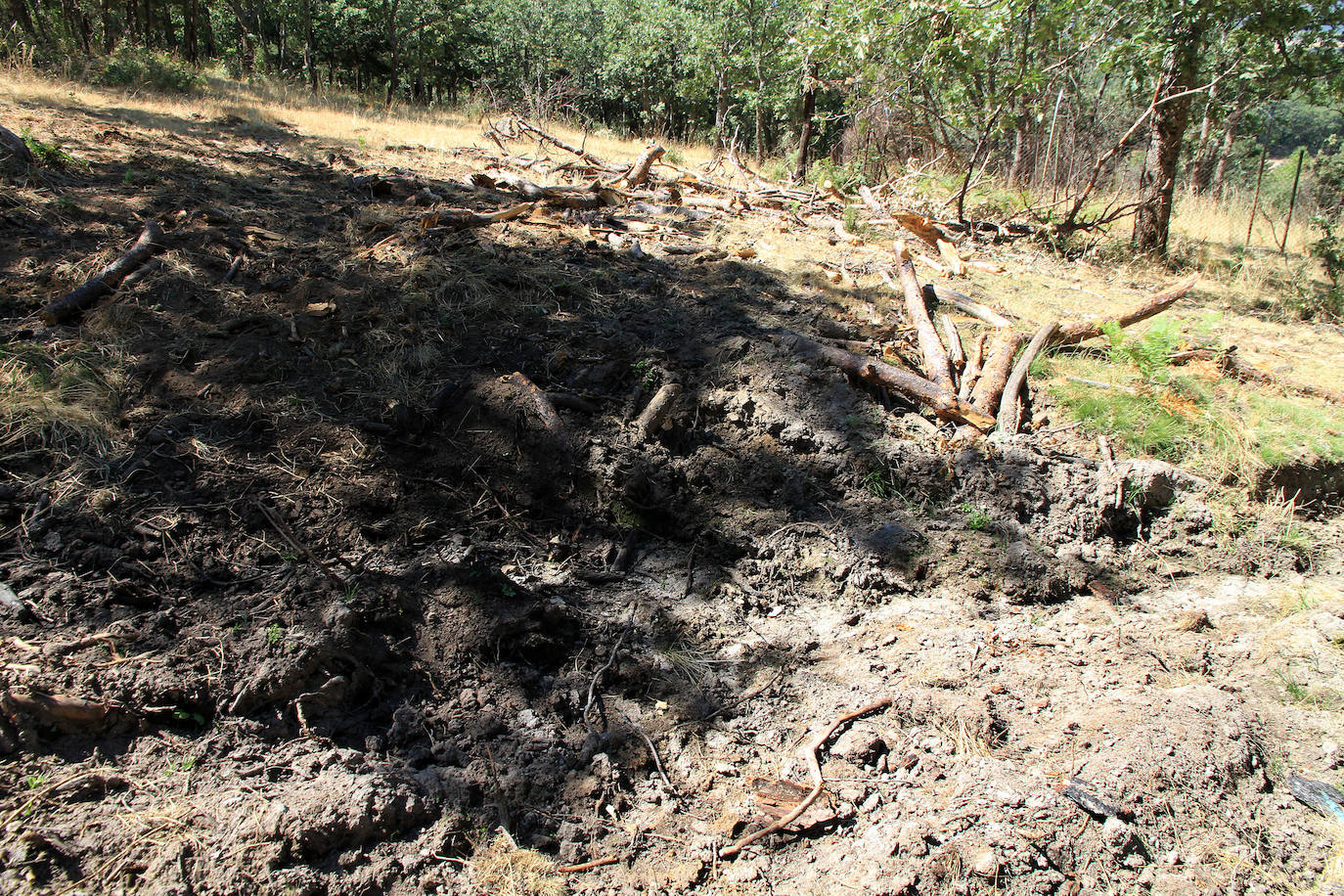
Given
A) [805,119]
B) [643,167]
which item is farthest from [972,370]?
[805,119]

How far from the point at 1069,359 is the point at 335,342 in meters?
4.53

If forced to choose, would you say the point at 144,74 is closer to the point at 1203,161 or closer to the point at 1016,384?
the point at 1016,384

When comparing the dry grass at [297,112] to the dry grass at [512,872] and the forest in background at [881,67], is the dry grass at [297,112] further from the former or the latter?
the dry grass at [512,872]

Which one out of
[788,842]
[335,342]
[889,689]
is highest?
Answer: [335,342]

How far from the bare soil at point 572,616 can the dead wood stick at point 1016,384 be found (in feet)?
0.75

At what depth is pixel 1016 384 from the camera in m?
4.18

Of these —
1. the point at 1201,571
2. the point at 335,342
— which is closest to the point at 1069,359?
the point at 1201,571

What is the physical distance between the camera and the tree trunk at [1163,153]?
744 centimetres

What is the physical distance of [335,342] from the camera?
400 cm

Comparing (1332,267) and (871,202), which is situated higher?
(871,202)

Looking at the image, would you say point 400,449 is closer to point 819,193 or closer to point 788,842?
point 788,842

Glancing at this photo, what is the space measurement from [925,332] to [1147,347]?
1.31m

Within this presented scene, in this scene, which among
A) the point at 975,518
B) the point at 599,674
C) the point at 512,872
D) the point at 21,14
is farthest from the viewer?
the point at 21,14

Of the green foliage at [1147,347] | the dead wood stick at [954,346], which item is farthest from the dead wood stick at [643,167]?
the green foliage at [1147,347]
